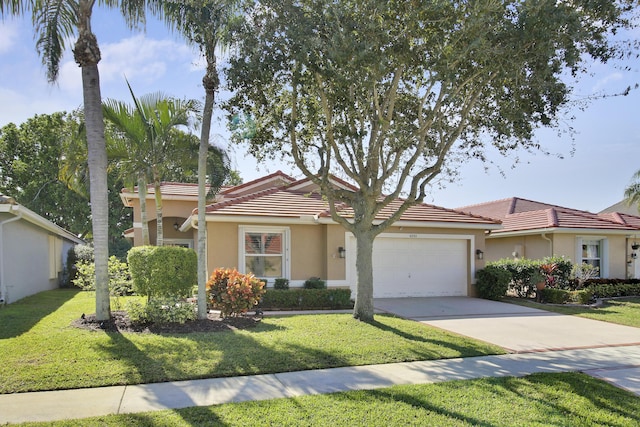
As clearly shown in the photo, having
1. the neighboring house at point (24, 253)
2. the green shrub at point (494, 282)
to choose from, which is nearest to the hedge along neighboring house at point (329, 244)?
the green shrub at point (494, 282)

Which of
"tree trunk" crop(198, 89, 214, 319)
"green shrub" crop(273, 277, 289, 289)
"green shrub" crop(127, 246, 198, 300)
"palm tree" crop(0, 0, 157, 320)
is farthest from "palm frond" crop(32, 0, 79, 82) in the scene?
"green shrub" crop(273, 277, 289, 289)

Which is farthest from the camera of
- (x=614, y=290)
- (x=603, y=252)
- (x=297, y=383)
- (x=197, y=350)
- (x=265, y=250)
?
(x=603, y=252)

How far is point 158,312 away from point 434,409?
6.30 metres

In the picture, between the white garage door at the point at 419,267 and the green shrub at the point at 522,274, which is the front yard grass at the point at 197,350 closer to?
the white garage door at the point at 419,267

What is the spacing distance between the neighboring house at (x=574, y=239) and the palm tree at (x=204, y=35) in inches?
554

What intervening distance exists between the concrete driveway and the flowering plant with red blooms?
4.20m

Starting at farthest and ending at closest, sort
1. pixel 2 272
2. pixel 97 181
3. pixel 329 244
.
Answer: pixel 329 244, pixel 2 272, pixel 97 181

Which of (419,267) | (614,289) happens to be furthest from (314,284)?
(614,289)

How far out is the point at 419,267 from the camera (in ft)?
53.0

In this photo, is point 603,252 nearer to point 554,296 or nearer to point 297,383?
point 554,296

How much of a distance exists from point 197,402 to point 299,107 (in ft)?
26.5

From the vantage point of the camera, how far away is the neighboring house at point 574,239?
62.0 ft

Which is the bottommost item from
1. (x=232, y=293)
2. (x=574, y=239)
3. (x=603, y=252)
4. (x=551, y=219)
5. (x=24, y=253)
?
(x=232, y=293)

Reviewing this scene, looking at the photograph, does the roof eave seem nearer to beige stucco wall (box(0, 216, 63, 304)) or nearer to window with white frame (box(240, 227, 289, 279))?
window with white frame (box(240, 227, 289, 279))
